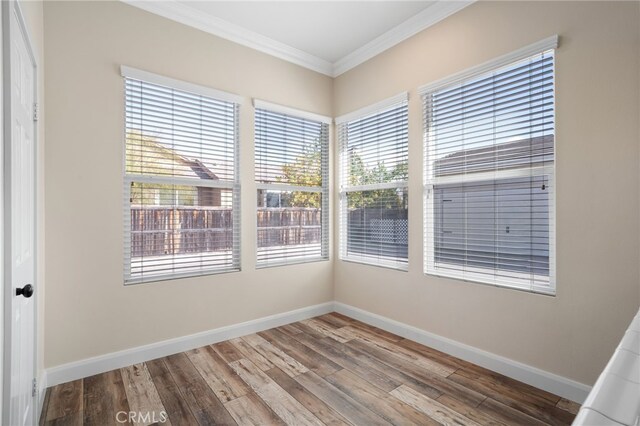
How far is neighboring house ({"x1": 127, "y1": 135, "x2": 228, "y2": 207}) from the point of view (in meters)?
2.71

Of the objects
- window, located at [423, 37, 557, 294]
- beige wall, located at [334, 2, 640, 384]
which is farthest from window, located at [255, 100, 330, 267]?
beige wall, located at [334, 2, 640, 384]

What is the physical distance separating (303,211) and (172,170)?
149 centimetres

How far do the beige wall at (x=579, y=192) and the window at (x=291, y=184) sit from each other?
165cm

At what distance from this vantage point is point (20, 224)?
5.00 ft

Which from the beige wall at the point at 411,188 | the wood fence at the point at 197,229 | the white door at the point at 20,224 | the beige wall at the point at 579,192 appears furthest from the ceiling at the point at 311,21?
the wood fence at the point at 197,229

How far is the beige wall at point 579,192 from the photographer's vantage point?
1.92 m

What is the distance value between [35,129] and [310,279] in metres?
2.77

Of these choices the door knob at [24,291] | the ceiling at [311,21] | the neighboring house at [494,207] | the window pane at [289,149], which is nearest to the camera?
the door knob at [24,291]

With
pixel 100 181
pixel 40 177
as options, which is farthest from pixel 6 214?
pixel 100 181

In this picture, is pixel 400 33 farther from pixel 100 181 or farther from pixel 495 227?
pixel 100 181

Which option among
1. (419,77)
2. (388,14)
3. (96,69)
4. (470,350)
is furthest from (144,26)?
(470,350)

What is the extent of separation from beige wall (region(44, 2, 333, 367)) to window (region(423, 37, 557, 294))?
2071 mm

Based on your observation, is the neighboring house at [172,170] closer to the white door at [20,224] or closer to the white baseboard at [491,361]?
the white door at [20,224]

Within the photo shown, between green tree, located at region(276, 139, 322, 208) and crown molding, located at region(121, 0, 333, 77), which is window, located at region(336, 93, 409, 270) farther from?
crown molding, located at region(121, 0, 333, 77)
